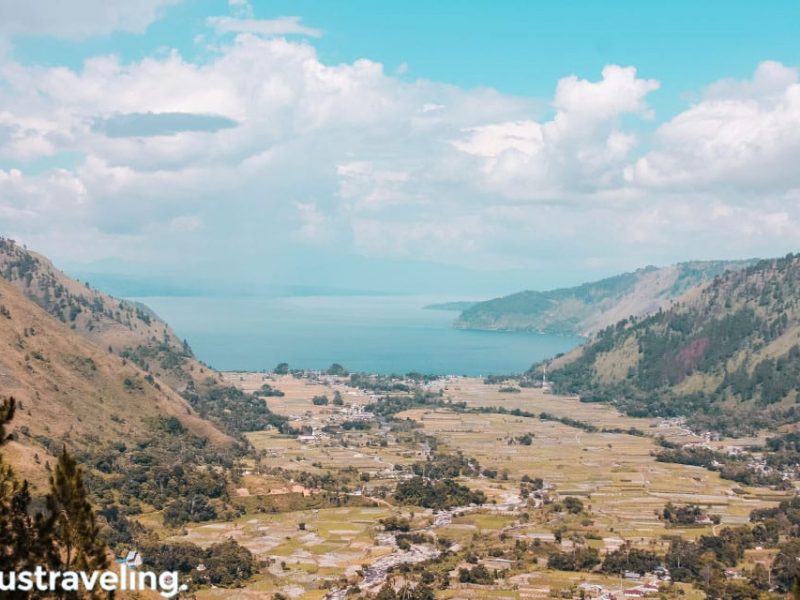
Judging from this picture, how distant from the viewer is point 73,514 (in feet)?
155

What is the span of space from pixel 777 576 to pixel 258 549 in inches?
2791

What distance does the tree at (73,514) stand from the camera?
153 ft

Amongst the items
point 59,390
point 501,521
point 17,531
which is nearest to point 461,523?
point 501,521

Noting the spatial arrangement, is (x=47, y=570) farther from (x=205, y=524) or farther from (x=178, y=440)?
(x=178, y=440)

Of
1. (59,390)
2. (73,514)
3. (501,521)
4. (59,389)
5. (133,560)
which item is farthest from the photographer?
(59,389)

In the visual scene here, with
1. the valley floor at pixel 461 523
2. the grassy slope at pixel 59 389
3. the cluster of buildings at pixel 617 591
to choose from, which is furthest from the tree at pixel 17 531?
the grassy slope at pixel 59 389

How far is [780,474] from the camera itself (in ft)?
619

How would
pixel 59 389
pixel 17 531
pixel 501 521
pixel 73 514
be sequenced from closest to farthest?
pixel 73 514 → pixel 17 531 → pixel 501 521 → pixel 59 389

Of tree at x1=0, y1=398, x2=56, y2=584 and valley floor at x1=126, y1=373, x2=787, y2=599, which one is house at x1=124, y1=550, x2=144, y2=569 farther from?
tree at x1=0, y1=398, x2=56, y2=584

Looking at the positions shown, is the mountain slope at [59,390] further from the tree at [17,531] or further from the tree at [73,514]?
the tree at [73,514]

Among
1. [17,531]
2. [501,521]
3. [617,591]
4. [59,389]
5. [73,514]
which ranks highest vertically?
[73,514]

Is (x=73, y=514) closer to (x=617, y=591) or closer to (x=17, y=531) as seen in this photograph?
(x=17, y=531)

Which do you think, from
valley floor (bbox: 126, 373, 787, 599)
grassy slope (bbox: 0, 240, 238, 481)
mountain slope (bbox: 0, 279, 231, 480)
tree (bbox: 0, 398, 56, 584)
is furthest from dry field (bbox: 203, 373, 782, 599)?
tree (bbox: 0, 398, 56, 584)

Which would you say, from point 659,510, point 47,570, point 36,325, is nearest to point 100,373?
point 36,325
